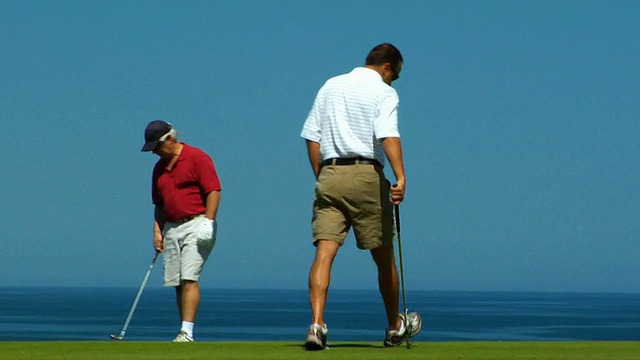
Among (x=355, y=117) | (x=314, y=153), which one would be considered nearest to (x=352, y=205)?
(x=314, y=153)

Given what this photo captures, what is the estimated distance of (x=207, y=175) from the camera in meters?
10.6

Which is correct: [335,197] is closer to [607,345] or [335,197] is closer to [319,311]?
[319,311]

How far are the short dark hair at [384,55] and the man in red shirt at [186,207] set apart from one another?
1.89 metres

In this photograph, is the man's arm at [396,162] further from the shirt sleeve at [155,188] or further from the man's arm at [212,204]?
the shirt sleeve at [155,188]

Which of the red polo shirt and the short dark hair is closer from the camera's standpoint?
the short dark hair

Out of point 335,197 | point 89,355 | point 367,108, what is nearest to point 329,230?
point 335,197

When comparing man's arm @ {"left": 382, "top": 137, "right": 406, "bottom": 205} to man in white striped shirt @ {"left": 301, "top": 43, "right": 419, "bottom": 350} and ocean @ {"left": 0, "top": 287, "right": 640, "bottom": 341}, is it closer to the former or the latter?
man in white striped shirt @ {"left": 301, "top": 43, "right": 419, "bottom": 350}

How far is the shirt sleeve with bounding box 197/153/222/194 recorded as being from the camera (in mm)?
10625

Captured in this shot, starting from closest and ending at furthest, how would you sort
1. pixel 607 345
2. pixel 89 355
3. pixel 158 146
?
pixel 89 355, pixel 607 345, pixel 158 146

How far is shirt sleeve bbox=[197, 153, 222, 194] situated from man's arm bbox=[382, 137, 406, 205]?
6.84 feet

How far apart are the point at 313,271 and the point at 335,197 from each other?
0.52 meters

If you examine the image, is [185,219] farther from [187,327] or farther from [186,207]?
[187,327]

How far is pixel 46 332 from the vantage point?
6494 cm

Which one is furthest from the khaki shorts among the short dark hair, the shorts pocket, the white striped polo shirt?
the shorts pocket
